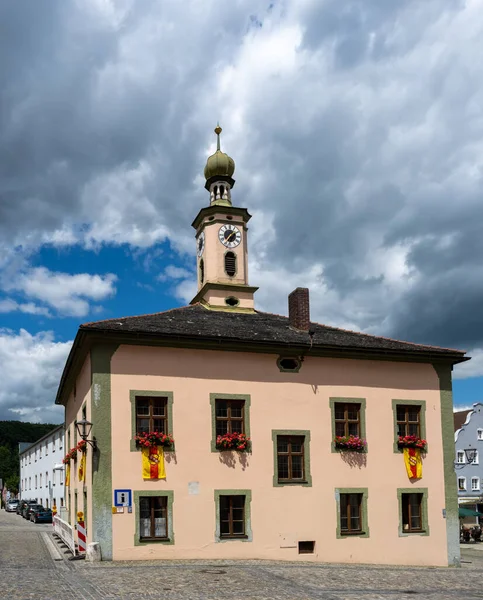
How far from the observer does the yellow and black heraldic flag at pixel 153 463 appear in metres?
22.3

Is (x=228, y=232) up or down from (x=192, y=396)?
up

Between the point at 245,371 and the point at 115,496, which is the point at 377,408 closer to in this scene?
the point at 245,371

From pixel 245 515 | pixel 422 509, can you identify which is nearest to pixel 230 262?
pixel 245 515

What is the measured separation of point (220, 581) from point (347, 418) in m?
9.59

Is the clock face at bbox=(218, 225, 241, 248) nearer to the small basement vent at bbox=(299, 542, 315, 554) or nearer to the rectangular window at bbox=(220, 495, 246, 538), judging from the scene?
the rectangular window at bbox=(220, 495, 246, 538)

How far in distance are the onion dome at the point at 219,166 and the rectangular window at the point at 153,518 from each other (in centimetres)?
1650

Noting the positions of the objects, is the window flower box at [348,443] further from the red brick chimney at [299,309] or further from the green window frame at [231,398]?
the red brick chimney at [299,309]

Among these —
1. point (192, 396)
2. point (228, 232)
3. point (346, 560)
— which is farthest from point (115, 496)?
point (228, 232)

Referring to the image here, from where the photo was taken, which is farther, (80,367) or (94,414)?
(80,367)

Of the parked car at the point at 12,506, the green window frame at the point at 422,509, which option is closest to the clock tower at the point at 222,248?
the green window frame at the point at 422,509

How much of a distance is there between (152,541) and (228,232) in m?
14.5

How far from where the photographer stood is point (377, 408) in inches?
1016

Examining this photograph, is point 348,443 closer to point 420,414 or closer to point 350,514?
point 350,514

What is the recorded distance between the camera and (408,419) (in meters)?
26.4
